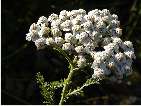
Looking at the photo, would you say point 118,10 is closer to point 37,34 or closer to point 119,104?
point 119,104

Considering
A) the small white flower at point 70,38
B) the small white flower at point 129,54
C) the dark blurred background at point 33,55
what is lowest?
the small white flower at point 129,54

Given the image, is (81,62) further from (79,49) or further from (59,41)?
(59,41)

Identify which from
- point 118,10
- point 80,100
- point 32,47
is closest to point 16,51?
point 32,47

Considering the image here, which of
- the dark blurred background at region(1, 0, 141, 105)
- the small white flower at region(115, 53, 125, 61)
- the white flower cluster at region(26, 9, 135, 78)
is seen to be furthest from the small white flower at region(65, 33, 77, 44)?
the dark blurred background at region(1, 0, 141, 105)

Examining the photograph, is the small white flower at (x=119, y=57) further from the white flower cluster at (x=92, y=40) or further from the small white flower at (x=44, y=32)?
the small white flower at (x=44, y=32)

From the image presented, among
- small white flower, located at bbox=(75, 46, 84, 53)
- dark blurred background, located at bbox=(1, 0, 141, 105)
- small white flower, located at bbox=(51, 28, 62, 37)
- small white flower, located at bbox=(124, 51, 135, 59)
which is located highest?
dark blurred background, located at bbox=(1, 0, 141, 105)

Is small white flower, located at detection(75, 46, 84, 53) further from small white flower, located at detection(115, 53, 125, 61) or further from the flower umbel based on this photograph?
small white flower, located at detection(115, 53, 125, 61)

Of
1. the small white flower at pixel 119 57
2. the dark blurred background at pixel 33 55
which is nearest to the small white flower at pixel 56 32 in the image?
the small white flower at pixel 119 57
